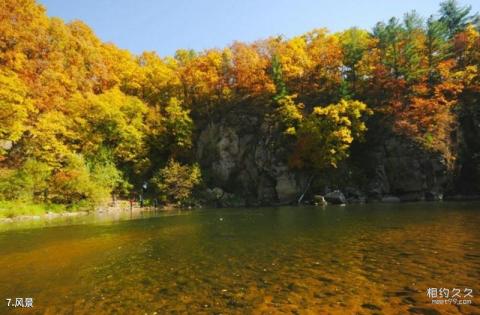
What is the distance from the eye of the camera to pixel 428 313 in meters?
7.25

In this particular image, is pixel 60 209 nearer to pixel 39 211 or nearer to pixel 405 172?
pixel 39 211

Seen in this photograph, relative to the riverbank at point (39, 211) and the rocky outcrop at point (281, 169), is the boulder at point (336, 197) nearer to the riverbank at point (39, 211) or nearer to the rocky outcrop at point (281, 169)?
the rocky outcrop at point (281, 169)

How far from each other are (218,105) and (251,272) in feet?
177

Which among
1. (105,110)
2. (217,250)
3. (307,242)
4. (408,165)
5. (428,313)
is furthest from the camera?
(105,110)

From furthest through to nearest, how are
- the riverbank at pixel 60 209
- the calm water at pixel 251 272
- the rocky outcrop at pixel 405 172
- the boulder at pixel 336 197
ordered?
the rocky outcrop at pixel 405 172
the boulder at pixel 336 197
the riverbank at pixel 60 209
the calm water at pixel 251 272

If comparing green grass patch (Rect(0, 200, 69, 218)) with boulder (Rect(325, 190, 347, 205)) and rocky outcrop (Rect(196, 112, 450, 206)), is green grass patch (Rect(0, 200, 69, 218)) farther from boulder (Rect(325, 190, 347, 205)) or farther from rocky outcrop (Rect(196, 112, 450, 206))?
boulder (Rect(325, 190, 347, 205))

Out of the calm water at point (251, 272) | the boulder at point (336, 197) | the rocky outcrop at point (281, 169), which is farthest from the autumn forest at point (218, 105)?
the calm water at point (251, 272)

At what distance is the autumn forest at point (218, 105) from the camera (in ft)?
143

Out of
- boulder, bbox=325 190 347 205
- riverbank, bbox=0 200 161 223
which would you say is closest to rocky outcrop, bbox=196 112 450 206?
boulder, bbox=325 190 347 205

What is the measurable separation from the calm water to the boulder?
26.3 metres

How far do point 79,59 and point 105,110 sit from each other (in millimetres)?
14612

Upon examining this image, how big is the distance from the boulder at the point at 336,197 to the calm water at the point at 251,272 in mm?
26328

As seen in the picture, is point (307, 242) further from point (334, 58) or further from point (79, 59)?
point (79, 59)

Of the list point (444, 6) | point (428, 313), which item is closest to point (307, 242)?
point (428, 313)
